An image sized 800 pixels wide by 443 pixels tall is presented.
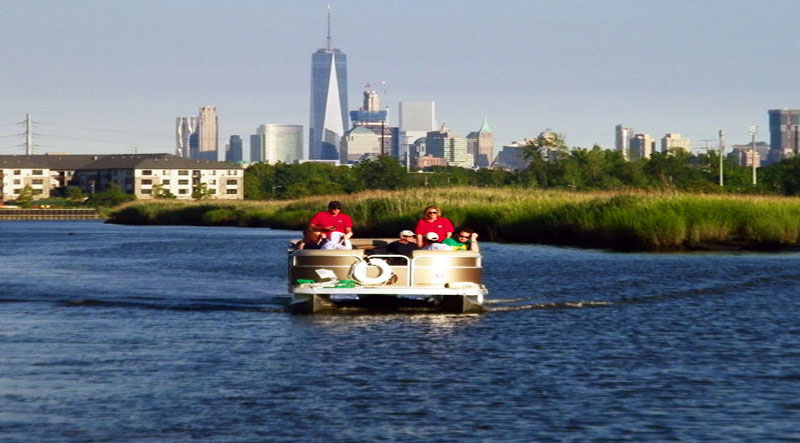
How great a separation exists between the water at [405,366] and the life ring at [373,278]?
721 mm

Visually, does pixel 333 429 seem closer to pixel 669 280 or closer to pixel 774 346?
pixel 774 346

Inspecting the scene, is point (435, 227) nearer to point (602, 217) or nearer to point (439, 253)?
point (439, 253)

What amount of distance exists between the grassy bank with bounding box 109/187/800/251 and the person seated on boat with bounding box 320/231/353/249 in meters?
25.4

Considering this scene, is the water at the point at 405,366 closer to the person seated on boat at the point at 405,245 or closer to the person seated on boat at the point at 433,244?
the person seated on boat at the point at 433,244

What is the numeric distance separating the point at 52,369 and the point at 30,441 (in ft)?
16.1

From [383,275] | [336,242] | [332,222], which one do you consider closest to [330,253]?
[383,275]

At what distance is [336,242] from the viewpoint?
25000 millimetres

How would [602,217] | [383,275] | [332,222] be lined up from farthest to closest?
[602,217] → [332,222] → [383,275]

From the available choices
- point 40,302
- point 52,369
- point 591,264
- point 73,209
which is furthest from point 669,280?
point 73,209

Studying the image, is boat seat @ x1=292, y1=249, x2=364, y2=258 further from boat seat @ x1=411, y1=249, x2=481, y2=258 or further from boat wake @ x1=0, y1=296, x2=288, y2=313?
boat wake @ x1=0, y1=296, x2=288, y2=313

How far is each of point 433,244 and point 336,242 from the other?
6.06 ft

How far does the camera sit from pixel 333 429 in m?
13.3

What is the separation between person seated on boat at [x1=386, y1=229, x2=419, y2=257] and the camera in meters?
25.0

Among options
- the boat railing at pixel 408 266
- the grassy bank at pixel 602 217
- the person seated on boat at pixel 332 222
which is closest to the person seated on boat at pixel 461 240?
the boat railing at pixel 408 266
